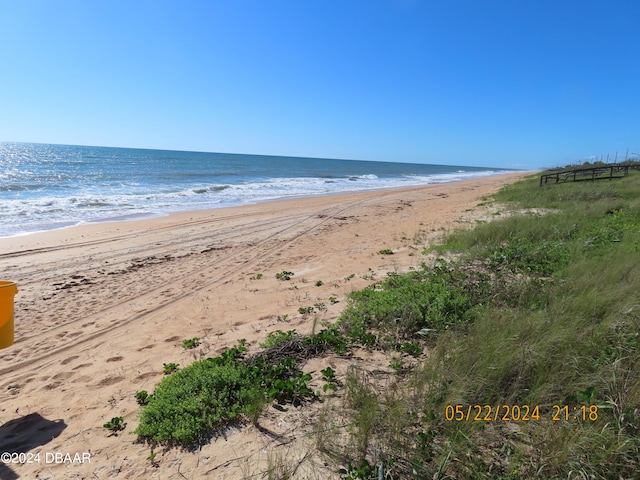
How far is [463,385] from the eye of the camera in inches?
102

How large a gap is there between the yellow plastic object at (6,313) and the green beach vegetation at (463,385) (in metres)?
1.56

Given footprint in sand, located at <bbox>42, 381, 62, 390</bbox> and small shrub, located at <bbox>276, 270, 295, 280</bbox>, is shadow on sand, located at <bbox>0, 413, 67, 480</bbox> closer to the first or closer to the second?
footprint in sand, located at <bbox>42, 381, 62, 390</bbox>

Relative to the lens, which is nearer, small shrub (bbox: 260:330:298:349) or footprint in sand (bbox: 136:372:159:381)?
footprint in sand (bbox: 136:372:159:381)

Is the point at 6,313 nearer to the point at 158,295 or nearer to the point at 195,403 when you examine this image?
the point at 195,403

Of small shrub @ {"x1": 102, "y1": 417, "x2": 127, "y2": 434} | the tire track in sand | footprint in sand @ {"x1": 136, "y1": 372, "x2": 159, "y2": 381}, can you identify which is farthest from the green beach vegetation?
the tire track in sand

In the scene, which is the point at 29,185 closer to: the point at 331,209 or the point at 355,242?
the point at 331,209

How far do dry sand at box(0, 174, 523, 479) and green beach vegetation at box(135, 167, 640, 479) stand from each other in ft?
0.97

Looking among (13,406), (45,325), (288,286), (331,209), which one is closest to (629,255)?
(288,286)

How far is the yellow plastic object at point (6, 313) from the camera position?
3.21 m

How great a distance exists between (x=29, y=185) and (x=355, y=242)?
25908 millimetres

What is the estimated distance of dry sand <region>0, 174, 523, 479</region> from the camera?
8.34ft

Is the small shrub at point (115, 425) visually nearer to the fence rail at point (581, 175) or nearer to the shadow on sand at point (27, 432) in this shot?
the shadow on sand at point (27, 432)

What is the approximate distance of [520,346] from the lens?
2.91 metres

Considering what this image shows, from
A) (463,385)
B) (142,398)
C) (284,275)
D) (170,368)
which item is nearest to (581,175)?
(284,275)
